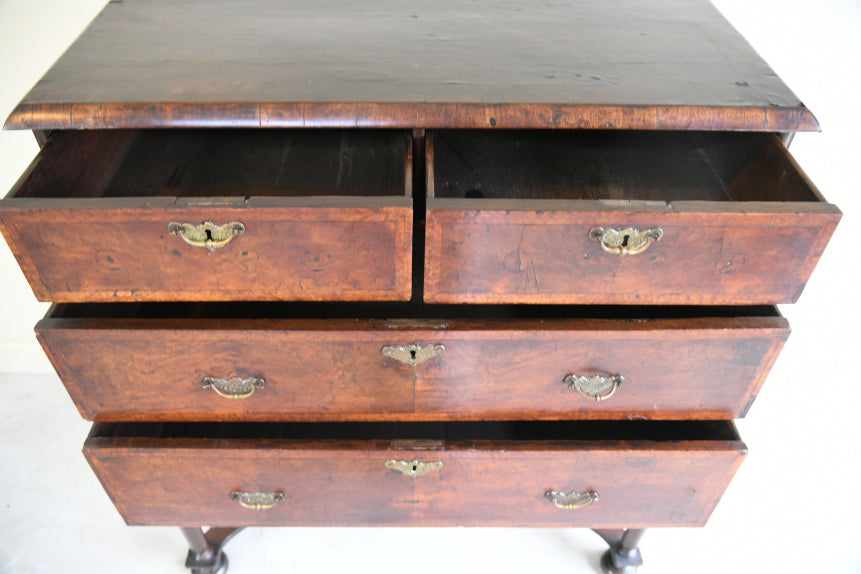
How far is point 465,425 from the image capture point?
3.46 ft

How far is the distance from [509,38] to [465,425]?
597mm

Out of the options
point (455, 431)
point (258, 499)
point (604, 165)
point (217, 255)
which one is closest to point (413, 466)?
point (455, 431)

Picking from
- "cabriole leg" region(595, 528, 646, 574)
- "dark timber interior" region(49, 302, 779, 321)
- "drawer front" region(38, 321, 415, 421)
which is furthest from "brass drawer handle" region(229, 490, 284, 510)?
"cabriole leg" region(595, 528, 646, 574)

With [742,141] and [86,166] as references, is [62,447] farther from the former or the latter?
[742,141]

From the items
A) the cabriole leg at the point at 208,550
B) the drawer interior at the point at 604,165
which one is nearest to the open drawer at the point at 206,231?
the drawer interior at the point at 604,165

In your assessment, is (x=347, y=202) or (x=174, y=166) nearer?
(x=347, y=202)

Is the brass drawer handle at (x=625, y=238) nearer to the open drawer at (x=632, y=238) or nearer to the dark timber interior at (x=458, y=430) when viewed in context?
the open drawer at (x=632, y=238)

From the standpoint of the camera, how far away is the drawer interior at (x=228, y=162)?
33.4 inches

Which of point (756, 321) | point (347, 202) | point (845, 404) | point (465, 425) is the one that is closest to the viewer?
point (347, 202)

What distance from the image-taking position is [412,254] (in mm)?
842

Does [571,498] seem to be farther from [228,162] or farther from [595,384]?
[228,162]

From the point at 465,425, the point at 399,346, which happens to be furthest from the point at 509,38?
the point at 465,425

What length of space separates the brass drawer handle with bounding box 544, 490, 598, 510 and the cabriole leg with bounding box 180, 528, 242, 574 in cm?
63

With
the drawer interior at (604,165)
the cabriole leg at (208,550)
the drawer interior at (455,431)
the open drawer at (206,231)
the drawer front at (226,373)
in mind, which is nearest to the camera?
the open drawer at (206,231)
